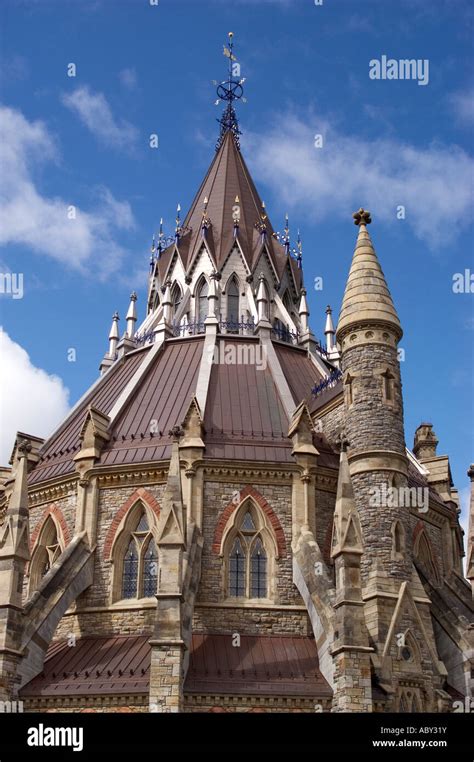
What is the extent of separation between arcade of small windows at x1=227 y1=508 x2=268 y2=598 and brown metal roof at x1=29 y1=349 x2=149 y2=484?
6.35 metres

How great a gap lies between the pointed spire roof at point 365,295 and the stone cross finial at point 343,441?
3.29 meters

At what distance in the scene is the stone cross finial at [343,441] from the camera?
29297mm

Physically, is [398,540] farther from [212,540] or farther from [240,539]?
[212,540]

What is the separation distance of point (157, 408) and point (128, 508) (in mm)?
4331

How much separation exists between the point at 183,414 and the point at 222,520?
14.5 ft

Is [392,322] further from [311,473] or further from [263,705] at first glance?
[263,705]

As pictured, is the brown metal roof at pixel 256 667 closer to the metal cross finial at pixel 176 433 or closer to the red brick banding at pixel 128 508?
the red brick banding at pixel 128 508

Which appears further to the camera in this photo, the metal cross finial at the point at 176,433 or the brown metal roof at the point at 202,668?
the metal cross finial at the point at 176,433

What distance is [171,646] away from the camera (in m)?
24.7

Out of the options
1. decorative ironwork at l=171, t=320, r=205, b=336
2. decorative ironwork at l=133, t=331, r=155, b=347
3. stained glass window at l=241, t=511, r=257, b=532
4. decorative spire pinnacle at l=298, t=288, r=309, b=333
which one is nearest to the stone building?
stained glass window at l=241, t=511, r=257, b=532

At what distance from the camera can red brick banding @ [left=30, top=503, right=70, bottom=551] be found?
3180 centimetres

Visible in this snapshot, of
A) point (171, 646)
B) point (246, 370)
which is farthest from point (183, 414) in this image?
point (171, 646)

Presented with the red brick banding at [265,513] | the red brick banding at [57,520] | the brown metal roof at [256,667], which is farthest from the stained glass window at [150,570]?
the red brick banding at [57,520]

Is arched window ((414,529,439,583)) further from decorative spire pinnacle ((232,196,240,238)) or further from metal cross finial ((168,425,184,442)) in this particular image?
decorative spire pinnacle ((232,196,240,238))
